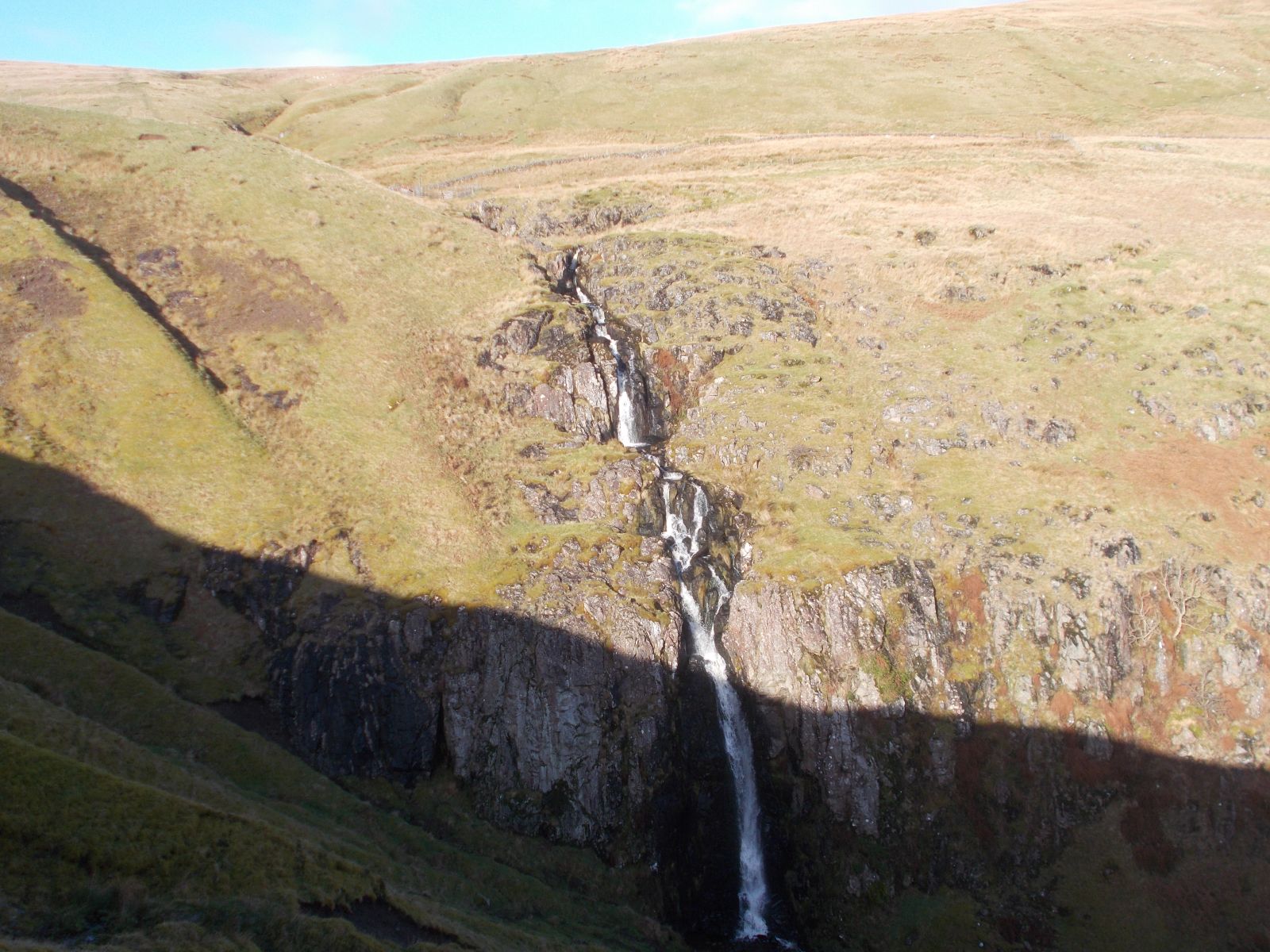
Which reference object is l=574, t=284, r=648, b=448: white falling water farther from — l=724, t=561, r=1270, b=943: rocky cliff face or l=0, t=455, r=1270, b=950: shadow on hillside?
l=0, t=455, r=1270, b=950: shadow on hillside

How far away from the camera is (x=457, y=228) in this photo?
71.2m

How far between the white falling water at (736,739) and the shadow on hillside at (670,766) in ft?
2.44

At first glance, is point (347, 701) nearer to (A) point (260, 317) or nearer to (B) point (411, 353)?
(B) point (411, 353)

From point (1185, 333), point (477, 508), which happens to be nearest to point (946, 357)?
point (1185, 333)

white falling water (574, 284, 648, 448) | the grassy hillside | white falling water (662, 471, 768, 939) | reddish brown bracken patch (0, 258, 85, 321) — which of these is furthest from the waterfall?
reddish brown bracken patch (0, 258, 85, 321)

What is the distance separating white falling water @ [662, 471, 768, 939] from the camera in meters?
37.0

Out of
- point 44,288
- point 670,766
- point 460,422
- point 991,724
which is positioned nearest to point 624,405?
point 460,422

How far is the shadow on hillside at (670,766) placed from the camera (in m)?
34.8

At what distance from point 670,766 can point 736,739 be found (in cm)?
460

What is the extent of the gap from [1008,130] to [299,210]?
100m

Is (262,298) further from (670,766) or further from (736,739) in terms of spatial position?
(736,739)

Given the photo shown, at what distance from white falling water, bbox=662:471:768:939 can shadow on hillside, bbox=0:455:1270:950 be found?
743 millimetres

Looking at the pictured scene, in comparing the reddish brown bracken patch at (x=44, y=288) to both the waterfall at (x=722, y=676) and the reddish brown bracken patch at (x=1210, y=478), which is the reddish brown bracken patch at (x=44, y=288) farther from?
the reddish brown bracken patch at (x=1210, y=478)

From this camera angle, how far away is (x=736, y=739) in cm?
3966
